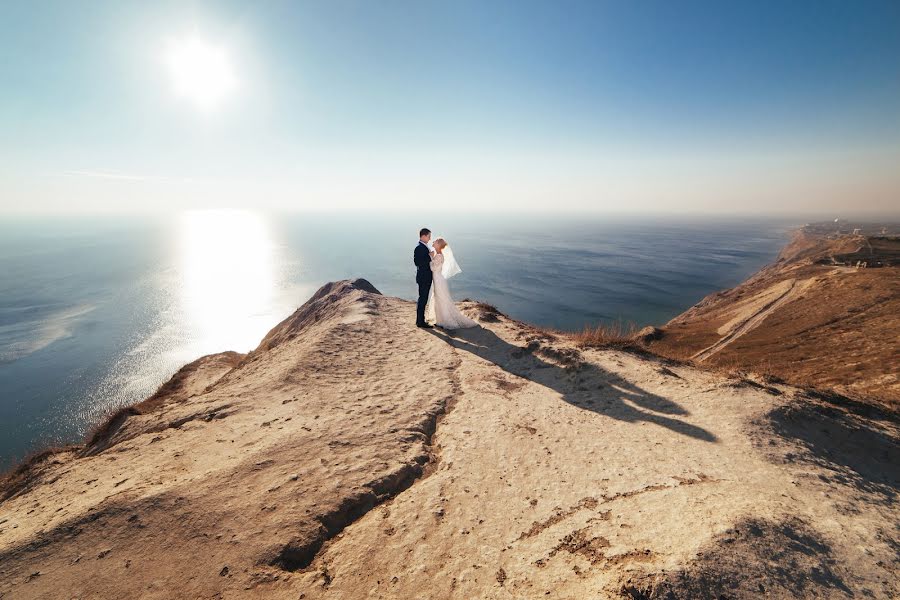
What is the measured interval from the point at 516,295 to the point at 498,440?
235 ft

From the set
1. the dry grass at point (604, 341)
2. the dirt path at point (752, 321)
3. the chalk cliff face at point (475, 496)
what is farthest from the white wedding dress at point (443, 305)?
the dirt path at point (752, 321)

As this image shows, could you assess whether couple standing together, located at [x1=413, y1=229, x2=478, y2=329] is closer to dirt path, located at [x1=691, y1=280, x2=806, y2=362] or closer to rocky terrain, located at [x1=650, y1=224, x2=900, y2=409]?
rocky terrain, located at [x1=650, y1=224, x2=900, y2=409]

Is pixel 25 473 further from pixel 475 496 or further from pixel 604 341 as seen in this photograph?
pixel 604 341

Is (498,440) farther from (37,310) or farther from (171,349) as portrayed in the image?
(37,310)

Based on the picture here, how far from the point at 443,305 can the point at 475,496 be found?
8820 millimetres

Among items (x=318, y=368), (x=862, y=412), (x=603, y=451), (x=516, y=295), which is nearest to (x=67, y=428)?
(x=318, y=368)

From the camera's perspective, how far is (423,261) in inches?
508

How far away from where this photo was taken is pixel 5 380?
40.5m

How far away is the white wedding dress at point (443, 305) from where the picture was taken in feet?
43.3

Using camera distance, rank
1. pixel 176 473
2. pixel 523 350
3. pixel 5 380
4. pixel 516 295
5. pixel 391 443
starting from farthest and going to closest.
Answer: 1. pixel 516 295
2. pixel 5 380
3. pixel 523 350
4. pixel 391 443
5. pixel 176 473

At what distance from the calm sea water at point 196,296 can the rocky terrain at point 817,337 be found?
1100 inches

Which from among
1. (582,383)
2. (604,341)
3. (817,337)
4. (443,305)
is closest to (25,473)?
(443,305)

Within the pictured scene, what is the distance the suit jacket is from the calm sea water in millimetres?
16220

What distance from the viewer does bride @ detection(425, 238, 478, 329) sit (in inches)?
519
